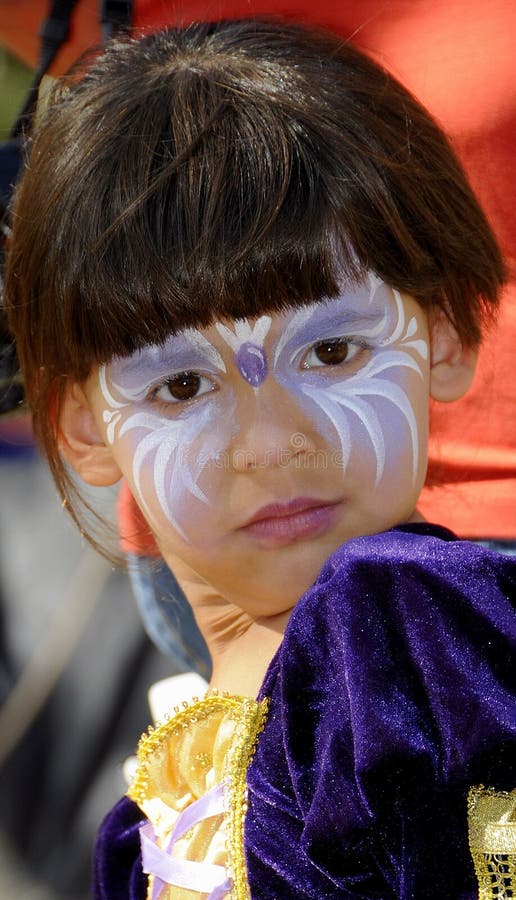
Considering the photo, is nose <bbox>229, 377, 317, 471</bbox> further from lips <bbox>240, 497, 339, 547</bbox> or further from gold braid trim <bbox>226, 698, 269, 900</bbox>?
gold braid trim <bbox>226, 698, 269, 900</bbox>

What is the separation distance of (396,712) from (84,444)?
42 centimetres

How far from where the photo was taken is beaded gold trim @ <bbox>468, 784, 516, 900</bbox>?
628mm

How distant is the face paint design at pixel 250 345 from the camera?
2.49ft

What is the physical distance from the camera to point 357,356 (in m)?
0.78

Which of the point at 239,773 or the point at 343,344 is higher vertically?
the point at 343,344

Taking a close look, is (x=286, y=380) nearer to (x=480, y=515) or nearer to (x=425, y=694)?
(x=425, y=694)

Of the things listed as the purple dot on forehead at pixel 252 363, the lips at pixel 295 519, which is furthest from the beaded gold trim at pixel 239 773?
the purple dot on forehead at pixel 252 363

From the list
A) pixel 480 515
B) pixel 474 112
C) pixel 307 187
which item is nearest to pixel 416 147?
→ pixel 307 187

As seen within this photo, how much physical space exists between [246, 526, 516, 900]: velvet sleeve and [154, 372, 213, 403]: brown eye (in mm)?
176

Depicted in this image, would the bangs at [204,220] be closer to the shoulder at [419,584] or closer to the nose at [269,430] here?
the nose at [269,430]

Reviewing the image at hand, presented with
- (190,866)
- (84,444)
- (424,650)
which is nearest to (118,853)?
(190,866)

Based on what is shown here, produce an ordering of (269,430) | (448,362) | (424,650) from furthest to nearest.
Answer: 1. (448,362)
2. (269,430)
3. (424,650)

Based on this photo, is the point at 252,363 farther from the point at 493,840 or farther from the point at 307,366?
the point at 493,840

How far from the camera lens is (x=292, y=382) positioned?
766 millimetres
